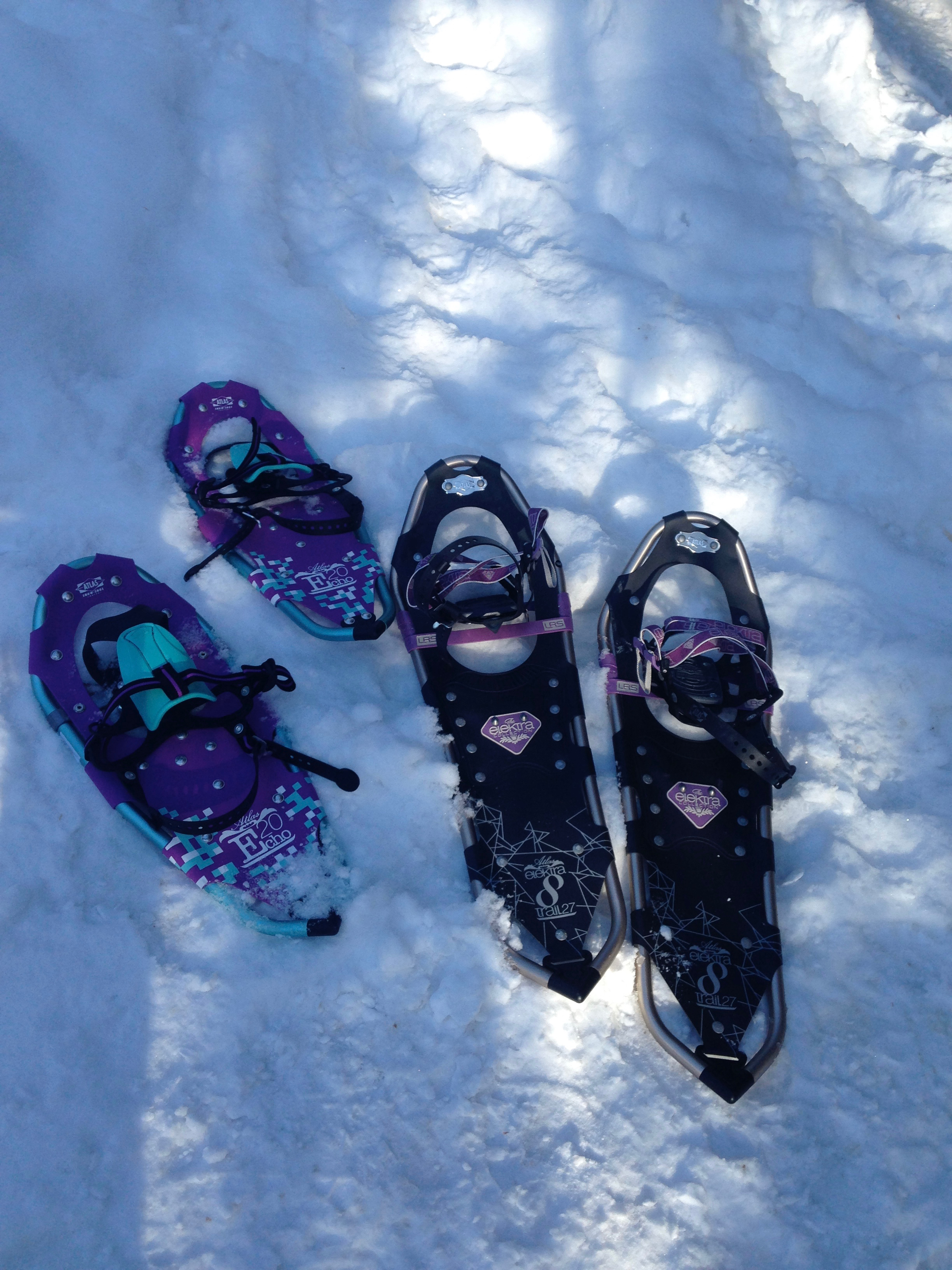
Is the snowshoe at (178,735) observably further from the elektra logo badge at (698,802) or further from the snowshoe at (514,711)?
the elektra logo badge at (698,802)

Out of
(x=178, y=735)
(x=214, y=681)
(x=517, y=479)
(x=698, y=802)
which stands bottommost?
(x=178, y=735)

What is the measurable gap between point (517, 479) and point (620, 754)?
0.92m

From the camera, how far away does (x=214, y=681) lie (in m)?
1.96

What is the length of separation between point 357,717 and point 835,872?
1.19m

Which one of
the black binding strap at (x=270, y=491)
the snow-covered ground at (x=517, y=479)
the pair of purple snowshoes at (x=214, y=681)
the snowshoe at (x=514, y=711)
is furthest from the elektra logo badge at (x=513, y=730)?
the black binding strap at (x=270, y=491)

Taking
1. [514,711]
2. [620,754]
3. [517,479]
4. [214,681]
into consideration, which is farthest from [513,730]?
[517,479]

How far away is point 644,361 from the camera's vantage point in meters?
2.74

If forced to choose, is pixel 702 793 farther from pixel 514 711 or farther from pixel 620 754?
pixel 514 711

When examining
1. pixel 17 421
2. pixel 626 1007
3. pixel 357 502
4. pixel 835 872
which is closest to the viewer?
pixel 626 1007

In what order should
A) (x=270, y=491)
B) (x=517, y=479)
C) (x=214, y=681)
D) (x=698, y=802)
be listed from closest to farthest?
1. (x=214, y=681)
2. (x=698, y=802)
3. (x=270, y=491)
4. (x=517, y=479)

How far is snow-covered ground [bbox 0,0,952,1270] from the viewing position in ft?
5.16

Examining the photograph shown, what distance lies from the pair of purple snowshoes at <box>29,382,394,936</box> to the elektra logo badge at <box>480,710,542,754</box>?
0.37 metres

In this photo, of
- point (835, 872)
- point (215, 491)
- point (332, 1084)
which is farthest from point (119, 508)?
point (835, 872)

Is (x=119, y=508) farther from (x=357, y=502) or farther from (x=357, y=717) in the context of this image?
(x=357, y=717)
